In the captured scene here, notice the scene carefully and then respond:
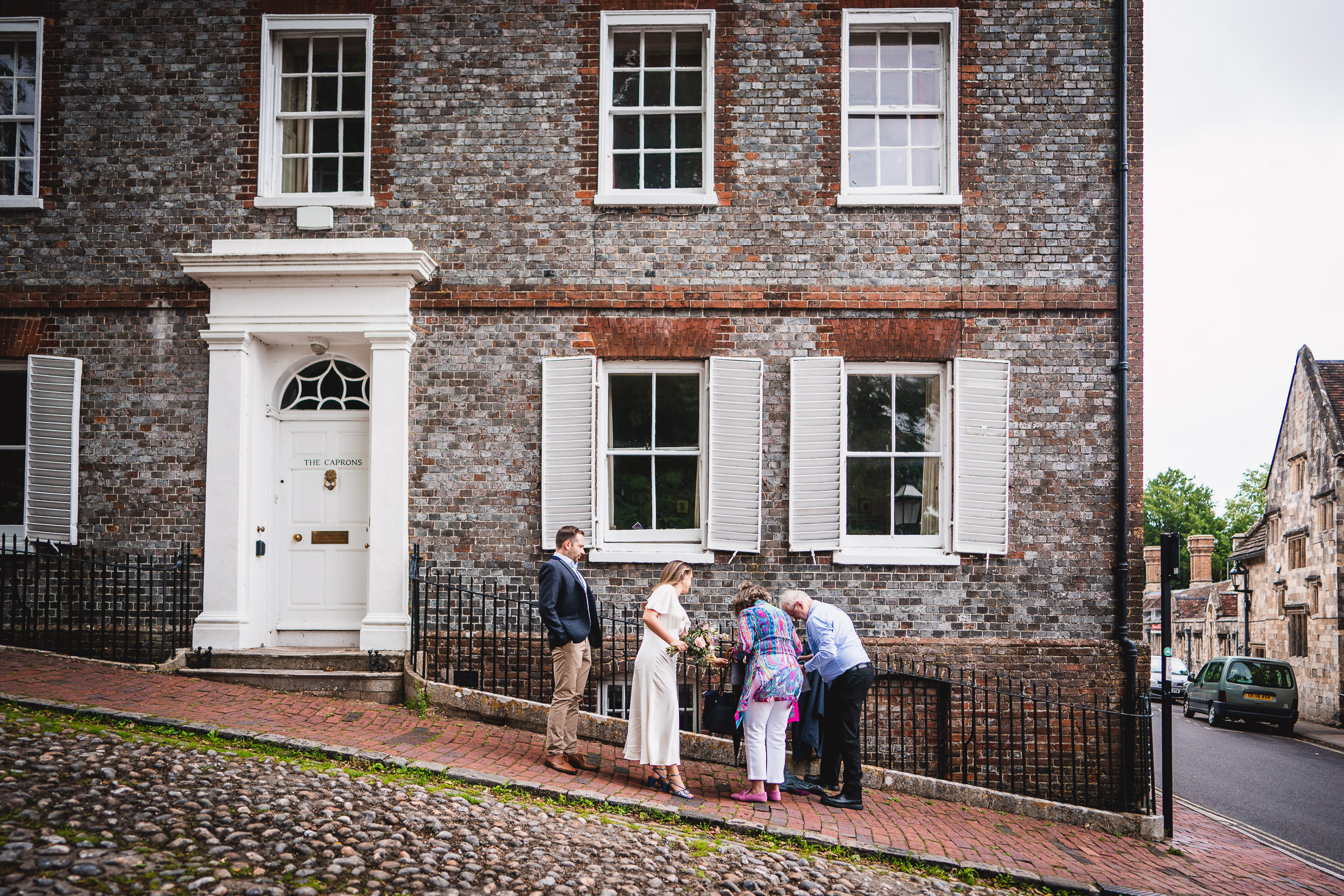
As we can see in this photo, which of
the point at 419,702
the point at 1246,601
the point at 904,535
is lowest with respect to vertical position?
the point at 1246,601

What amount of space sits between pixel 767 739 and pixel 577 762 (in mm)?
1492

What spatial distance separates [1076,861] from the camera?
7.24 m

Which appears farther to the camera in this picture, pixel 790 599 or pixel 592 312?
pixel 592 312

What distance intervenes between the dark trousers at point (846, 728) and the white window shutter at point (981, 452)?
2.49 m

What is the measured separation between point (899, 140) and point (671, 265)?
9.16 feet

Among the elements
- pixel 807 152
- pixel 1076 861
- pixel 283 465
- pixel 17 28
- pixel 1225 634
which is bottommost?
pixel 1225 634

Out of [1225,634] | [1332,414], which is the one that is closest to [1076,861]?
[1332,414]

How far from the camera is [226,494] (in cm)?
937

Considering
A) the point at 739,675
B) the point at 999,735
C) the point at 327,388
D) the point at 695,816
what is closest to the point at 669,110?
the point at 327,388

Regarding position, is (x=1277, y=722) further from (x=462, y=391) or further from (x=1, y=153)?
(x=1, y=153)

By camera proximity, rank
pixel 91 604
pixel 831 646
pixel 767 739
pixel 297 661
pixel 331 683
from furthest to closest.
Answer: pixel 91 604 → pixel 297 661 → pixel 331 683 → pixel 831 646 → pixel 767 739

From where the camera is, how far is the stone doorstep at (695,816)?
640cm

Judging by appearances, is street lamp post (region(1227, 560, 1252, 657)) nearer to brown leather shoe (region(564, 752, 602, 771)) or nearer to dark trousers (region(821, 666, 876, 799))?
dark trousers (region(821, 666, 876, 799))

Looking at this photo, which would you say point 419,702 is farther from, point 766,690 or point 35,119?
point 35,119
